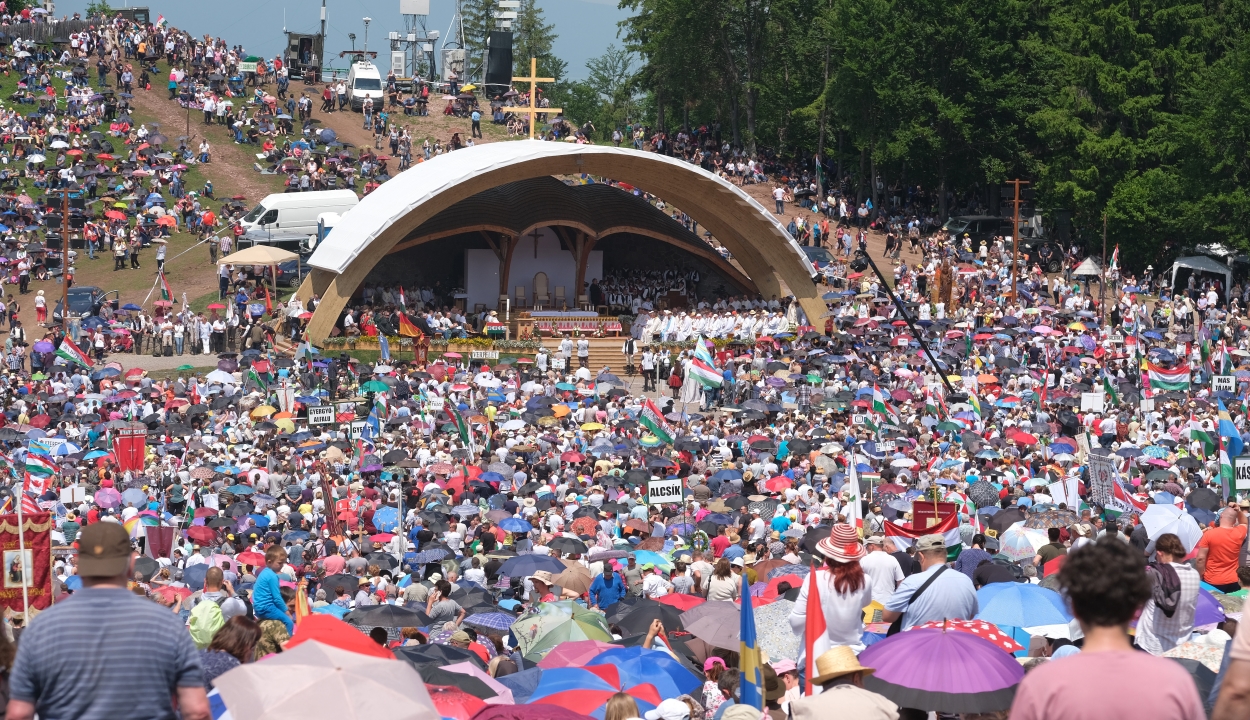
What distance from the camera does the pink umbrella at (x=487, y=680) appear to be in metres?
8.29

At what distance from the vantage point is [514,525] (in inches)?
642

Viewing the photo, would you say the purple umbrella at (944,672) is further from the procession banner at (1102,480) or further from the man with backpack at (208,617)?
the procession banner at (1102,480)

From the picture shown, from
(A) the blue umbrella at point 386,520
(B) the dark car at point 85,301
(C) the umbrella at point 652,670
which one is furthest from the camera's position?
(B) the dark car at point 85,301

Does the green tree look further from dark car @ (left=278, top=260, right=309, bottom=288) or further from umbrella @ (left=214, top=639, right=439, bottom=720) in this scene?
umbrella @ (left=214, top=639, right=439, bottom=720)

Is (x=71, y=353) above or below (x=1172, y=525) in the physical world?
above

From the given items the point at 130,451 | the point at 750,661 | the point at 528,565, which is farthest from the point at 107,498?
the point at 750,661

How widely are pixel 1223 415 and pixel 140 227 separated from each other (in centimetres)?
3054

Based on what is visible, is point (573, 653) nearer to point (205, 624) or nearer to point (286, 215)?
point (205, 624)

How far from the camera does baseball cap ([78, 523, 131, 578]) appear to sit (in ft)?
15.0

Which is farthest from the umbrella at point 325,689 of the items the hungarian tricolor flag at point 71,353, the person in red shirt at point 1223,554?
the hungarian tricolor flag at point 71,353

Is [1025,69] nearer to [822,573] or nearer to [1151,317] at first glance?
[1151,317]

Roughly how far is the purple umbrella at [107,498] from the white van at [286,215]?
73.0ft

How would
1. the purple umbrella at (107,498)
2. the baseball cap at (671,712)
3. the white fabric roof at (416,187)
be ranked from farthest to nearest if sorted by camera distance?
1. the white fabric roof at (416,187)
2. the purple umbrella at (107,498)
3. the baseball cap at (671,712)

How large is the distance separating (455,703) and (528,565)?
19.6 feet
